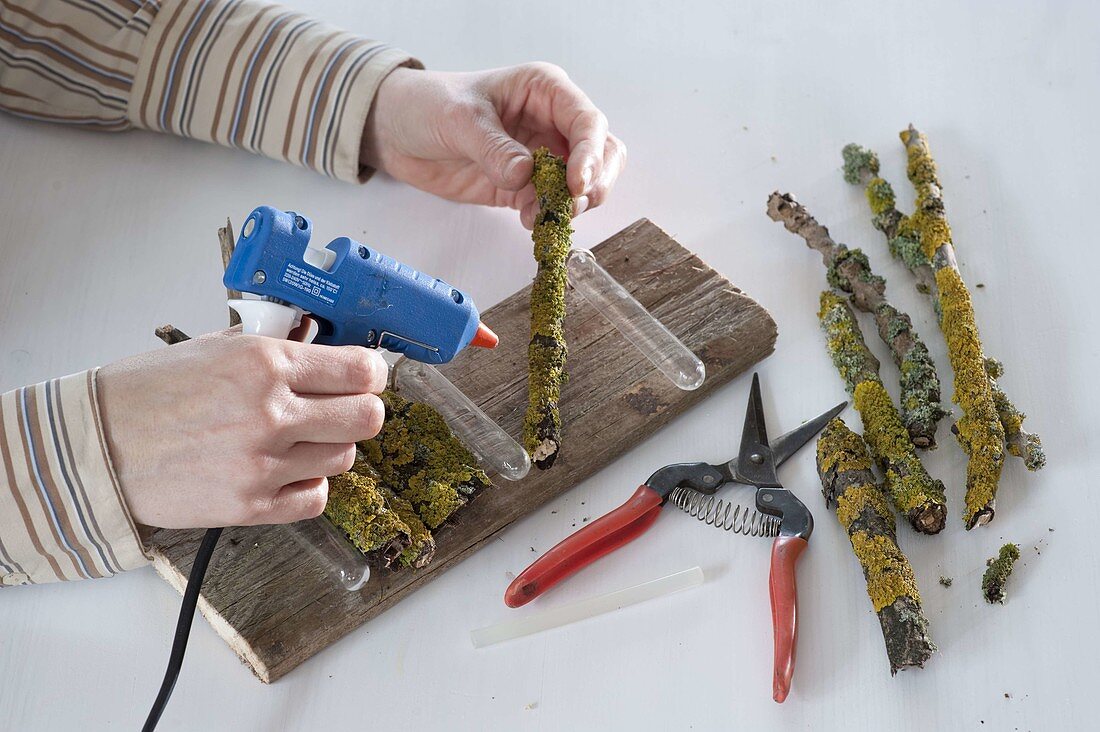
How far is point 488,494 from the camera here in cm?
109

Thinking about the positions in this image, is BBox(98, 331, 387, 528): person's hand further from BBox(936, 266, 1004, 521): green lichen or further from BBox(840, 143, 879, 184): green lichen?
BBox(840, 143, 879, 184): green lichen

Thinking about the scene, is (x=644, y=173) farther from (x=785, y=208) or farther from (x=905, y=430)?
(x=905, y=430)

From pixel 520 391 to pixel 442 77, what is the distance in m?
0.47

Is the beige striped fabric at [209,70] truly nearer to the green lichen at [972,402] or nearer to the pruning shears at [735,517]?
the pruning shears at [735,517]

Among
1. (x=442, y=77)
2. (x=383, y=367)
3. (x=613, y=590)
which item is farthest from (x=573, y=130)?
(x=613, y=590)

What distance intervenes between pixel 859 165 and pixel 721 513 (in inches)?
23.9

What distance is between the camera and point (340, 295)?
3.28 feet

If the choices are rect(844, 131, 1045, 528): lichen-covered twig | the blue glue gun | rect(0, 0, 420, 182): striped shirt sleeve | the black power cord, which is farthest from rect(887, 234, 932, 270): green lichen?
the black power cord

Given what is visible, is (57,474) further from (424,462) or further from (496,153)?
(496,153)

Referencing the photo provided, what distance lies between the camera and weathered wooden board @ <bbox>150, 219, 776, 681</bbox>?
1.00 m

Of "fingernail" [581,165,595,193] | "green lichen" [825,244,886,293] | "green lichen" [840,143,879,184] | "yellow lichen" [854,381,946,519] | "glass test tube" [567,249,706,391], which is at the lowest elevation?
"yellow lichen" [854,381,946,519]

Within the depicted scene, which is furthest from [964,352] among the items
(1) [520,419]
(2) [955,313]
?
(1) [520,419]

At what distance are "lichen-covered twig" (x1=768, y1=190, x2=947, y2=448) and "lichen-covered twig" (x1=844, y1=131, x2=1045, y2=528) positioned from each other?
0.03m

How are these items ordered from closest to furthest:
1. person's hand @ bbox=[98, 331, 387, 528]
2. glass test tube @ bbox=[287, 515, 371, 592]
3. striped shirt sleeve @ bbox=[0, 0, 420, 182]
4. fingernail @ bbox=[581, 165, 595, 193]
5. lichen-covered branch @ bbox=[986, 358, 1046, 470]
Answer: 1. person's hand @ bbox=[98, 331, 387, 528]
2. glass test tube @ bbox=[287, 515, 371, 592]
3. lichen-covered branch @ bbox=[986, 358, 1046, 470]
4. fingernail @ bbox=[581, 165, 595, 193]
5. striped shirt sleeve @ bbox=[0, 0, 420, 182]
